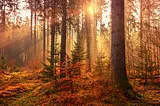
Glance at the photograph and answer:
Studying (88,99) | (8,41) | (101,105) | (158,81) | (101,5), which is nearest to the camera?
(101,105)

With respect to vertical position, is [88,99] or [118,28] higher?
[118,28]

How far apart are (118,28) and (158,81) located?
450cm

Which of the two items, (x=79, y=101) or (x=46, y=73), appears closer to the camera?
(x=79, y=101)

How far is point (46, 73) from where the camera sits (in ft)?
43.4

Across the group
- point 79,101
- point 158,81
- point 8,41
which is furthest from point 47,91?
point 8,41

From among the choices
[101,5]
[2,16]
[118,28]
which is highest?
[101,5]

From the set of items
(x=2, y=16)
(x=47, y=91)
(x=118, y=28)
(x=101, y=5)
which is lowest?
(x=47, y=91)

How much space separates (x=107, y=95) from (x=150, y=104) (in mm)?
1395

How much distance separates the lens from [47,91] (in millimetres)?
8672

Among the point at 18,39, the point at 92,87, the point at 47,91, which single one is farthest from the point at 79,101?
the point at 18,39

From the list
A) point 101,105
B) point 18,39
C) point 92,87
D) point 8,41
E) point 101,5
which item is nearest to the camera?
point 101,105

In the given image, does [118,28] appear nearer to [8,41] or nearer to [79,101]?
[79,101]

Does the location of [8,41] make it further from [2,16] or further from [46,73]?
[46,73]

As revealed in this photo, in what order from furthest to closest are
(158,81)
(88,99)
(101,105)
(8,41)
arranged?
(8,41)
(158,81)
(88,99)
(101,105)
